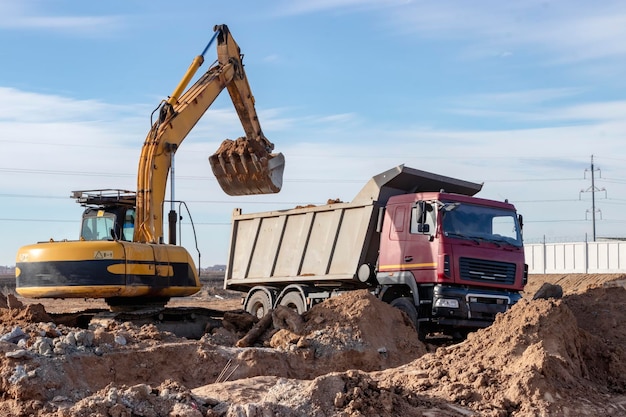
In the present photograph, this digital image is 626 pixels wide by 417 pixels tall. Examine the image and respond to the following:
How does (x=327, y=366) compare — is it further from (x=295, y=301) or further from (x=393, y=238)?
(x=295, y=301)

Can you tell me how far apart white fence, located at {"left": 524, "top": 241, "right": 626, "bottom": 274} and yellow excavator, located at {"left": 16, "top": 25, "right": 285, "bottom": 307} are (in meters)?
32.9

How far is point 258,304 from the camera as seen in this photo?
792 inches

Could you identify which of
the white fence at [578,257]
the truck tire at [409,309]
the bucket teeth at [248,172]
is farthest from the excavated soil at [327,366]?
the white fence at [578,257]

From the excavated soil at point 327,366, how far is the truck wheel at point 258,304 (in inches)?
118

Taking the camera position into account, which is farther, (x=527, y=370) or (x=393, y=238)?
(x=393, y=238)

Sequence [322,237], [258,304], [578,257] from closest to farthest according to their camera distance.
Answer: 1. [322,237]
2. [258,304]
3. [578,257]

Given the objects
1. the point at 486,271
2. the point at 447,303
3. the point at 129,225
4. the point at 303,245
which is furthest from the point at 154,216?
the point at 486,271

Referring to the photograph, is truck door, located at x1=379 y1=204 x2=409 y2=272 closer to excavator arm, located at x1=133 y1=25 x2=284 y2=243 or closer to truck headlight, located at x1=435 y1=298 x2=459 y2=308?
truck headlight, located at x1=435 y1=298 x2=459 y2=308

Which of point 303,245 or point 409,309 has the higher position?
point 303,245

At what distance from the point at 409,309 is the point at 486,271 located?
1603 mm

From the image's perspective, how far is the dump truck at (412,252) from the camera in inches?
634

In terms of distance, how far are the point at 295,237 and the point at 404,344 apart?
4791 mm

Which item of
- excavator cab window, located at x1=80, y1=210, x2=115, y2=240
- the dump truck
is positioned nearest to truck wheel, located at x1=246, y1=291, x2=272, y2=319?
the dump truck

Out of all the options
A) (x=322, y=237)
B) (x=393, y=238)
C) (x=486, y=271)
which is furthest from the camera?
(x=322, y=237)
